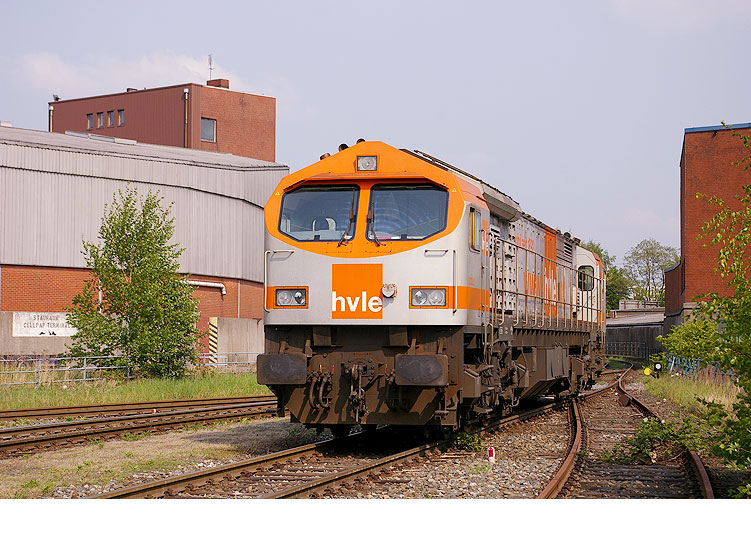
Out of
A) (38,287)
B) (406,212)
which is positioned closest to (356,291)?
(406,212)

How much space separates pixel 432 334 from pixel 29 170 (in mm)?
30254

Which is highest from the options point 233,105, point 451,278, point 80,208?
point 233,105

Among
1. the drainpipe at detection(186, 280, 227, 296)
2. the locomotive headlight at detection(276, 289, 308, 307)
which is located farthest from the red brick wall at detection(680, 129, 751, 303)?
the locomotive headlight at detection(276, 289, 308, 307)

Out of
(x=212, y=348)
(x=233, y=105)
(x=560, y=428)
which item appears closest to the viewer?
(x=560, y=428)

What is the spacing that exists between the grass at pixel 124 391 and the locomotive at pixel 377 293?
10.3 m

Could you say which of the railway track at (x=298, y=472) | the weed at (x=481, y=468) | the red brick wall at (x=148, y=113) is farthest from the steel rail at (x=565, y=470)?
the red brick wall at (x=148, y=113)

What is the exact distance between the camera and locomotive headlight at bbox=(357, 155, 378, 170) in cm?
1140

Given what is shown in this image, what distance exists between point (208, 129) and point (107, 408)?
45705 mm

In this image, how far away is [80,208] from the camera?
38188mm

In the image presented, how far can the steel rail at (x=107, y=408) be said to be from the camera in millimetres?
17047

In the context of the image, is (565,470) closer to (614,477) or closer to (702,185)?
(614,477)
